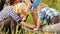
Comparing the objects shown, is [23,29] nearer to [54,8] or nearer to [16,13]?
[16,13]

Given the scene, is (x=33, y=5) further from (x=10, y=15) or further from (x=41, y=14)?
(x=10, y=15)

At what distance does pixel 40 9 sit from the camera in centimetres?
528

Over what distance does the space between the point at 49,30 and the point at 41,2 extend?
1.63ft

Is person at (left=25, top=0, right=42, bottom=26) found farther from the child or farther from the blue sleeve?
the child

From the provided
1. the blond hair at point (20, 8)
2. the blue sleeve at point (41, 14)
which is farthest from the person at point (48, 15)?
the blond hair at point (20, 8)

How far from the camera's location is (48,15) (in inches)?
205

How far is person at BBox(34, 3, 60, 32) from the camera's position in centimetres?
515

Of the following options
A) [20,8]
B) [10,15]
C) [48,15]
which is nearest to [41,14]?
[48,15]

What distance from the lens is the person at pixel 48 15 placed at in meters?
5.15

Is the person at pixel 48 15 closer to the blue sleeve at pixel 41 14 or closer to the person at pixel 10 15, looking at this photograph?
the blue sleeve at pixel 41 14

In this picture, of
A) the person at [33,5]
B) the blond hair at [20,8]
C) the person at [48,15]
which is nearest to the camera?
the person at [48,15]

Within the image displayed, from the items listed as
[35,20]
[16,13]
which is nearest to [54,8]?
[35,20]

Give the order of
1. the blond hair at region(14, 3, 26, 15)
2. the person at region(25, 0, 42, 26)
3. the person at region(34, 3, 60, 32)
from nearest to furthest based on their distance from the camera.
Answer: the person at region(34, 3, 60, 32)
the person at region(25, 0, 42, 26)
the blond hair at region(14, 3, 26, 15)

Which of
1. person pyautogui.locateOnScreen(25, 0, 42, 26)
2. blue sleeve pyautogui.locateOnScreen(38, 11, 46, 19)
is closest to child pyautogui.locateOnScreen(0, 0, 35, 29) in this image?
person pyautogui.locateOnScreen(25, 0, 42, 26)
